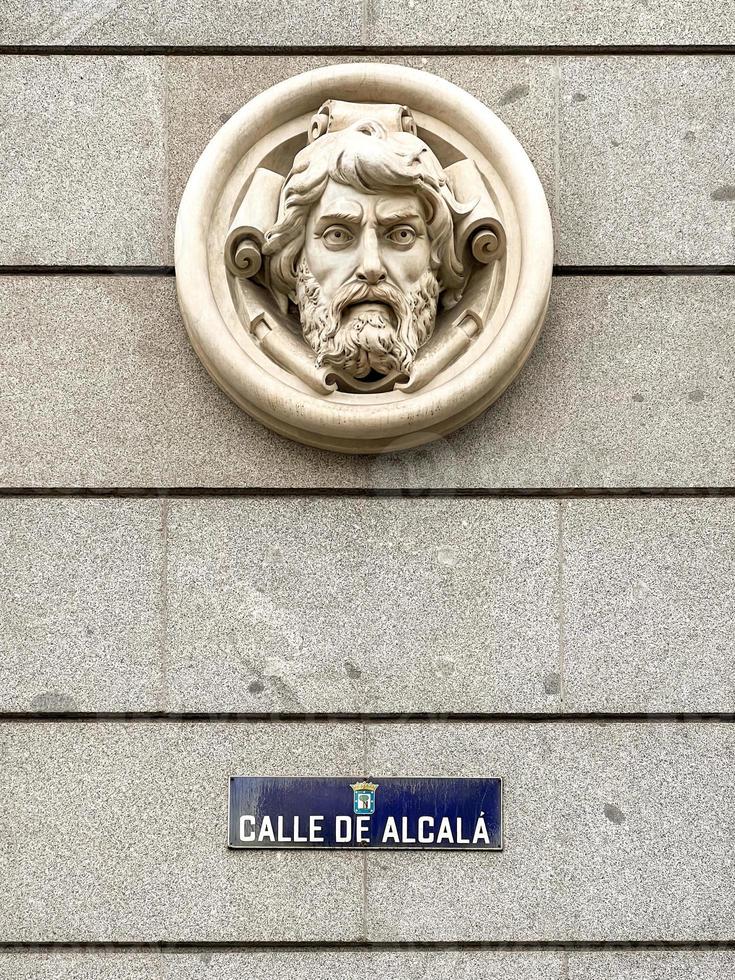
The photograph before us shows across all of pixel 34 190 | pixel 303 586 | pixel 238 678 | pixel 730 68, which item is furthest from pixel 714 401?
pixel 34 190

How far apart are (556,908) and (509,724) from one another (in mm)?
857

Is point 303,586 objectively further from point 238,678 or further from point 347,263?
point 347,263

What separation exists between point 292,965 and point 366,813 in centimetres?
76

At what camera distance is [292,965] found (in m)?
6.00

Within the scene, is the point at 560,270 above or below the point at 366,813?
above

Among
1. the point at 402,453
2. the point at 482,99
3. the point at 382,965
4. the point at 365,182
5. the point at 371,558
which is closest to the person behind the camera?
the point at 382,965

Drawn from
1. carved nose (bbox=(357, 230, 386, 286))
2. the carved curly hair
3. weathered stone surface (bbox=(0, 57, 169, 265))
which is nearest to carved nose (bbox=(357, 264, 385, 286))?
carved nose (bbox=(357, 230, 386, 286))

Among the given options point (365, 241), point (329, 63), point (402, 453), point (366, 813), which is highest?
point (329, 63)

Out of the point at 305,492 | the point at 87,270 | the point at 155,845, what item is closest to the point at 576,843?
the point at 155,845

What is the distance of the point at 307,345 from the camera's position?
21.0 feet

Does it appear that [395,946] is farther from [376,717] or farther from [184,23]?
[184,23]

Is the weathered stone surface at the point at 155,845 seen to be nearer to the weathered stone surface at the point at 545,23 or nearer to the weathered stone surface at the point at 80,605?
the weathered stone surface at the point at 80,605

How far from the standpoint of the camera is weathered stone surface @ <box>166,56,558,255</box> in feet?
→ 21.9

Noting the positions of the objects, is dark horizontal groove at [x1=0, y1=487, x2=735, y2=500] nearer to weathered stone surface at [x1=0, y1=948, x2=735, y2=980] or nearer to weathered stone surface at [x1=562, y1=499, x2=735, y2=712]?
weathered stone surface at [x1=562, y1=499, x2=735, y2=712]
